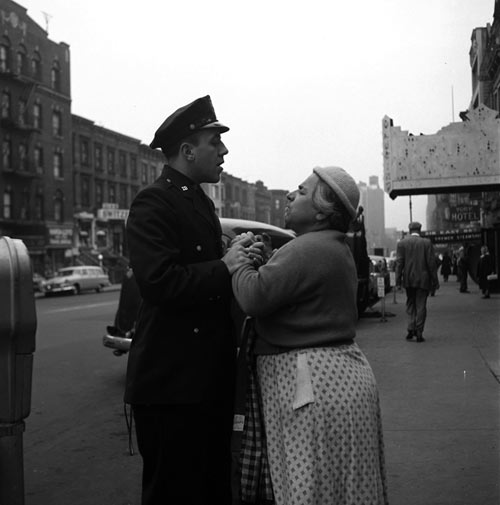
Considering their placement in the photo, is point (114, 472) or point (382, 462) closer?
point (382, 462)

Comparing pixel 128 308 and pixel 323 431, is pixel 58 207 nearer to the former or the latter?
pixel 128 308

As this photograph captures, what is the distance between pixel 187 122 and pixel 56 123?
44969mm

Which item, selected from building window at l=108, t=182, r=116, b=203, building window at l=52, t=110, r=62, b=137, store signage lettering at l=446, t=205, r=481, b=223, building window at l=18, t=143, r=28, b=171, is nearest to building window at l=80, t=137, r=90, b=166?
building window at l=52, t=110, r=62, b=137

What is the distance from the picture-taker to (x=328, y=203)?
2613mm

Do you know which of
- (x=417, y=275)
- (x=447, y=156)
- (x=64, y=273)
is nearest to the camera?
(x=417, y=275)

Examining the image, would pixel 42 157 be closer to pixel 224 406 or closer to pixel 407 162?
pixel 407 162

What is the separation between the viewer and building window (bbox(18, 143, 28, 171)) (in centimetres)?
4075

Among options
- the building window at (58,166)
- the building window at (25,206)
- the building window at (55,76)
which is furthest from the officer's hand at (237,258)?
the building window at (55,76)

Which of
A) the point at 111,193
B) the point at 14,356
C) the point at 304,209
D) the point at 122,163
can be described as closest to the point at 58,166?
the point at 111,193

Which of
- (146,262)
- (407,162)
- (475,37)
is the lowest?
(146,262)

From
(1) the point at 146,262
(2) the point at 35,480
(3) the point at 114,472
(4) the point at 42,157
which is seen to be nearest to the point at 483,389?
(3) the point at 114,472

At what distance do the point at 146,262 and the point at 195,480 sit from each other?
84 cm

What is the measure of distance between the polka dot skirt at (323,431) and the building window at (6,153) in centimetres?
4005

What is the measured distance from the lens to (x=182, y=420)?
2527 millimetres
